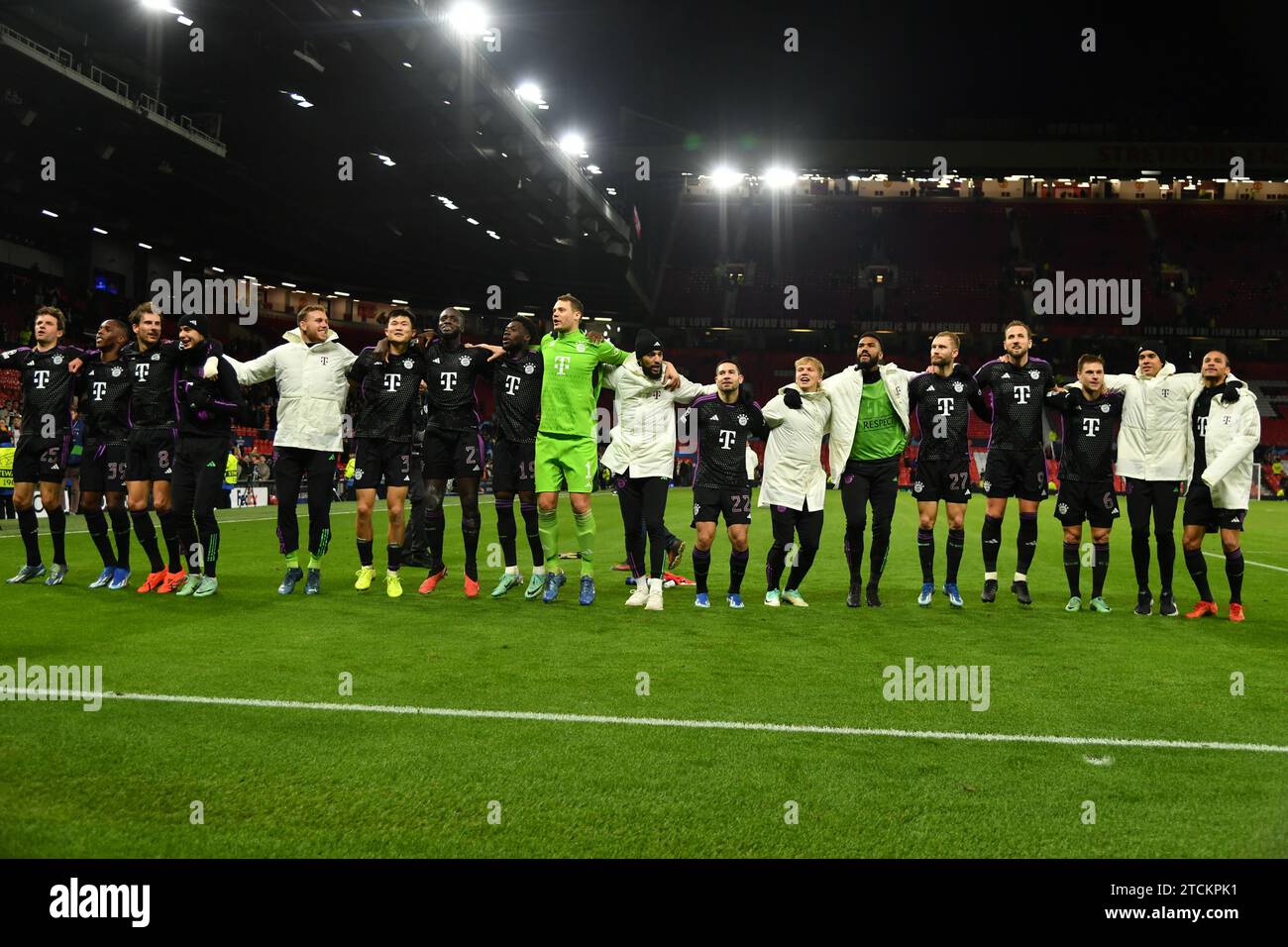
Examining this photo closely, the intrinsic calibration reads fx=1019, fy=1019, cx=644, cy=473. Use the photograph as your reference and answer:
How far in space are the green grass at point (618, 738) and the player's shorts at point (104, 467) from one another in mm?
1088

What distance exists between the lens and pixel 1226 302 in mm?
52625

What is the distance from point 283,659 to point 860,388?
5.28 meters

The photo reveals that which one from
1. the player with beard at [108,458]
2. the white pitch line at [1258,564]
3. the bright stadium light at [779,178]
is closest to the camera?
the player with beard at [108,458]

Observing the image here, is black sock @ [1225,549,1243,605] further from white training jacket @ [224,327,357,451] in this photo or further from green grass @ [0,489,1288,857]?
white training jacket @ [224,327,357,451]

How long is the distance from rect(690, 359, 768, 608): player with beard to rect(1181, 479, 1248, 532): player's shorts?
3.64 metres

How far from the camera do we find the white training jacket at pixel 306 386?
8.50m

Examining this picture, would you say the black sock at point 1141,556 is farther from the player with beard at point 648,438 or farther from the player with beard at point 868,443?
the player with beard at point 648,438

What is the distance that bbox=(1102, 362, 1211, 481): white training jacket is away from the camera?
8.58 meters

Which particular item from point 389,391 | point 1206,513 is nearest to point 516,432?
point 389,391

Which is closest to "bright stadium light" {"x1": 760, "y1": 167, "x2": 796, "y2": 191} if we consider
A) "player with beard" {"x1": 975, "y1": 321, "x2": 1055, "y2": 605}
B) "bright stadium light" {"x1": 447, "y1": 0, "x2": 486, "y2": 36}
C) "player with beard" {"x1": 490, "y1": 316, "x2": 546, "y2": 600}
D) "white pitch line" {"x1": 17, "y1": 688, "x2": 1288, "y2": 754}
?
"bright stadium light" {"x1": 447, "y1": 0, "x2": 486, "y2": 36}

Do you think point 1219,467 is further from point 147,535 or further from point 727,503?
point 147,535

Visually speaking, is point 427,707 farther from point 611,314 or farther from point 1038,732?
point 611,314

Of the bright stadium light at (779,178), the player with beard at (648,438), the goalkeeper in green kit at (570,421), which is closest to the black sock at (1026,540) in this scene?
the player with beard at (648,438)

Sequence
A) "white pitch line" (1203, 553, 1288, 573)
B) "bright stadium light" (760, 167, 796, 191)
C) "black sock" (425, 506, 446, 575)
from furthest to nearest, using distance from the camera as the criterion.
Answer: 1. "bright stadium light" (760, 167, 796, 191)
2. "white pitch line" (1203, 553, 1288, 573)
3. "black sock" (425, 506, 446, 575)
